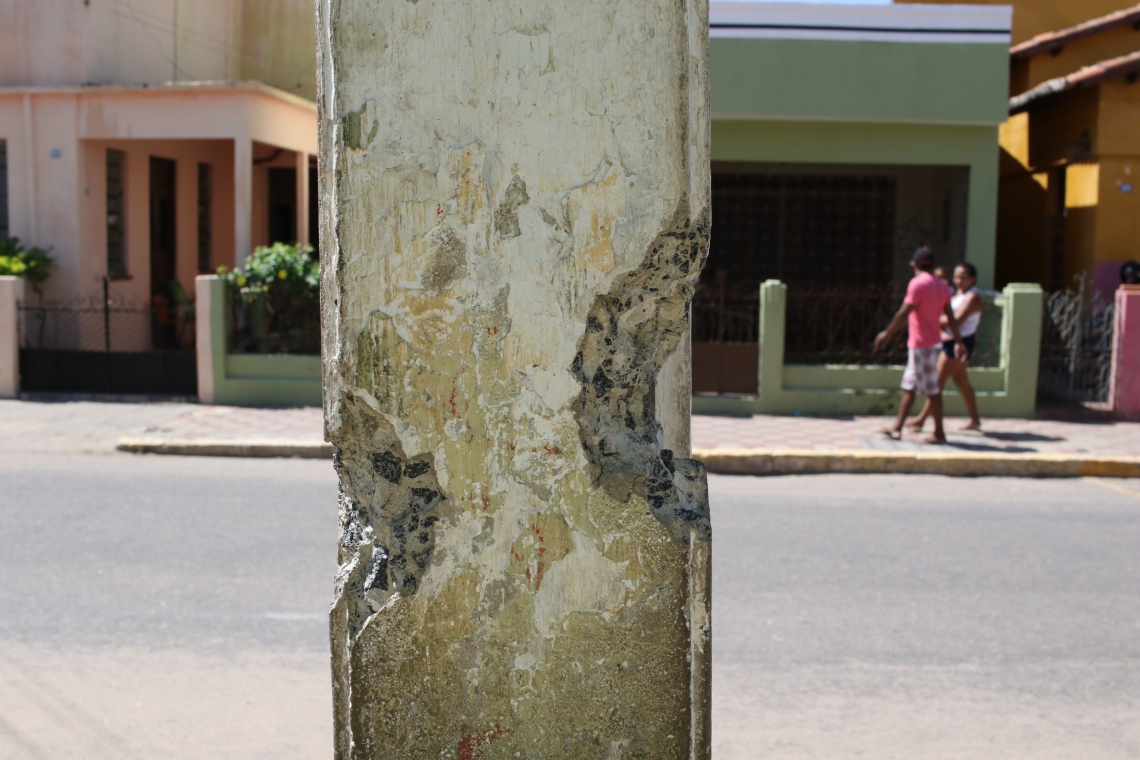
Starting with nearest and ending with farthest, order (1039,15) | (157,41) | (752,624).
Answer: (752,624), (157,41), (1039,15)

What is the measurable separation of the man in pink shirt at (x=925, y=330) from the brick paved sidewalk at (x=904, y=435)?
0.40m

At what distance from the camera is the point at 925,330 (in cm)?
878

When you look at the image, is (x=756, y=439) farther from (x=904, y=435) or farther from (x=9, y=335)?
(x=9, y=335)

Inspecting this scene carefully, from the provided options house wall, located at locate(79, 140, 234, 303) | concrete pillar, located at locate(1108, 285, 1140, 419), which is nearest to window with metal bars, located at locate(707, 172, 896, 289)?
concrete pillar, located at locate(1108, 285, 1140, 419)

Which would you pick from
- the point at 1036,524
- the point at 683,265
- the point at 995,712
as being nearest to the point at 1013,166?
the point at 1036,524

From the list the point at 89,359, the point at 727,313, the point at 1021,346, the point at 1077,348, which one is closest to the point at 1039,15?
the point at 1077,348

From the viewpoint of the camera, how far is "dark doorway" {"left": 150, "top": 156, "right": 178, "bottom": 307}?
611 inches

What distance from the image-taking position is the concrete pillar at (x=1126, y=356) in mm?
10562

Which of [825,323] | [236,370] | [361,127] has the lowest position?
[236,370]

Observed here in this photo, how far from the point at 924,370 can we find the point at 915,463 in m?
0.81

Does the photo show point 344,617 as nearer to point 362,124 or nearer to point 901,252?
point 362,124

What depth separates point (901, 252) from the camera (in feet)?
50.4

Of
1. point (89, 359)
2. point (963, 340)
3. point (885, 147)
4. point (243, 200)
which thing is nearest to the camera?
point (963, 340)

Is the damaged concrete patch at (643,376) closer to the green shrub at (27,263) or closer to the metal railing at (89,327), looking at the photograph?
the metal railing at (89,327)
